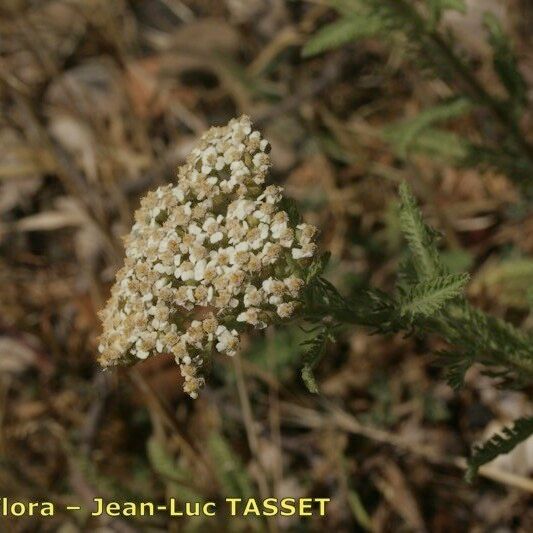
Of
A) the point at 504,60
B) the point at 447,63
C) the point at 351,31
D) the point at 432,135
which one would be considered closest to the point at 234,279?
the point at 351,31

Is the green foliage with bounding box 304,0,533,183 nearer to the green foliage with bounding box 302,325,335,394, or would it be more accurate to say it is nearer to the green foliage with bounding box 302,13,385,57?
the green foliage with bounding box 302,13,385,57

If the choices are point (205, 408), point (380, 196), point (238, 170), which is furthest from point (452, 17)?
point (238, 170)

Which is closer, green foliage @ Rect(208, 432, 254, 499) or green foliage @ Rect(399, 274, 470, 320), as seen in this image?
green foliage @ Rect(399, 274, 470, 320)

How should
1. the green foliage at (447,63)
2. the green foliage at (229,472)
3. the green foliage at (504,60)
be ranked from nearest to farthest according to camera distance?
the green foliage at (447,63)
the green foliage at (504,60)
the green foliage at (229,472)

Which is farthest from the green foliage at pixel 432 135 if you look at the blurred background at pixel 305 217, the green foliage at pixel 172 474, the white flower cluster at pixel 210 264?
the green foliage at pixel 172 474

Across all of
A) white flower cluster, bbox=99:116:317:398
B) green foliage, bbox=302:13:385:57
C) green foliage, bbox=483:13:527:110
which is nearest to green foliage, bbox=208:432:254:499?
white flower cluster, bbox=99:116:317:398

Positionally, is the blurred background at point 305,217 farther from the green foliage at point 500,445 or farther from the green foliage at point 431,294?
the green foliage at point 431,294
